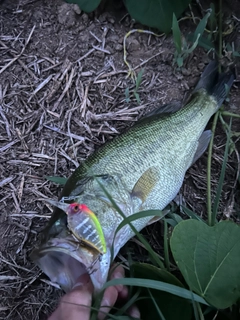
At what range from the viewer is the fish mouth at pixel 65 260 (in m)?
1.71

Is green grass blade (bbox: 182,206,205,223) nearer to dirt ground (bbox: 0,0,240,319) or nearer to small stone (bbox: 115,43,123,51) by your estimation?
dirt ground (bbox: 0,0,240,319)

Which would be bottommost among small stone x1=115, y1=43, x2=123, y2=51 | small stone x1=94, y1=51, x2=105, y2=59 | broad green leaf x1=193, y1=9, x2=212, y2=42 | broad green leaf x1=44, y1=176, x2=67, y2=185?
broad green leaf x1=44, y1=176, x2=67, y2=185

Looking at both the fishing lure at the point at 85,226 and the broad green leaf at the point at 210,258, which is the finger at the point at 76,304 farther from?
the broad green leaf at the point at 210,258

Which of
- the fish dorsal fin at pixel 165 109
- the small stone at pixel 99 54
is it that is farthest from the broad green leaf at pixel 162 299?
the small stone at pixel 99 54


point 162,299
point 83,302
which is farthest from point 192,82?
point 83,302

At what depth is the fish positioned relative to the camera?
5.74ft

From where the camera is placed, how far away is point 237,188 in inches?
91.4

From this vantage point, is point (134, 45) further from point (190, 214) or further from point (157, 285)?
point (157, 285)

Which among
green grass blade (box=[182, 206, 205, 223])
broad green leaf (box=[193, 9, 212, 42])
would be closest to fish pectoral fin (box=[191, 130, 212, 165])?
green grass blade (box=[182, 206, 205, 223])

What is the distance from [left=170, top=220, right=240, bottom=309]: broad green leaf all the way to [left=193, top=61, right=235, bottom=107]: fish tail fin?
2.60ft

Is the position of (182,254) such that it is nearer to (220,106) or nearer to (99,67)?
(220,106)

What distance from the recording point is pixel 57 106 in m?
2.38

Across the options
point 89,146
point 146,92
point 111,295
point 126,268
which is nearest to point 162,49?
point 146,92

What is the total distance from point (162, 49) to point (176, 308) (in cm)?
142
